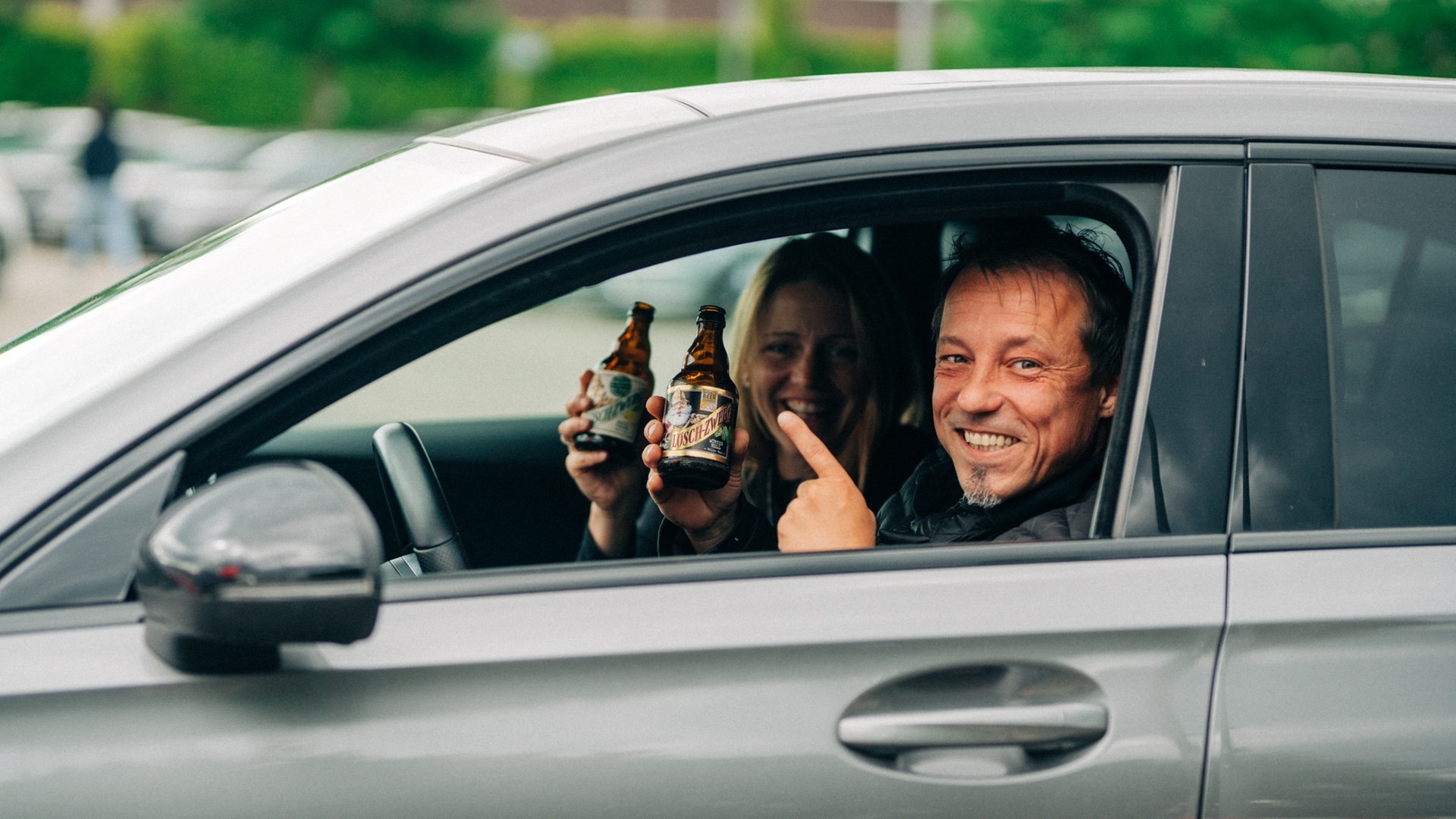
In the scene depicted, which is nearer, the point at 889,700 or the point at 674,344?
the point at 889,700

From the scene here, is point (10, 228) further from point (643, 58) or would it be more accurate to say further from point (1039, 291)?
point (643, 58)

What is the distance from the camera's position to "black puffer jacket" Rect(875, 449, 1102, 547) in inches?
78.6

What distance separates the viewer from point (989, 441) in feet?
7.38

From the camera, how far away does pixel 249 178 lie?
18.4m

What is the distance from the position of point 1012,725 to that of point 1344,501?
0.52 metres

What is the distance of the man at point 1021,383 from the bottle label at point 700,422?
12 cm

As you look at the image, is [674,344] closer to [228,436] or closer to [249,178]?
[249,178]

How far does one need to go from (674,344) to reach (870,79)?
10332mm

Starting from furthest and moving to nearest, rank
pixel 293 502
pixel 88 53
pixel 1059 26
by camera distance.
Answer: pixel 88 53, pixel 1059 26, pixel 293 502

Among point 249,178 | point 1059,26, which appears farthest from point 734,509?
point 1059,26

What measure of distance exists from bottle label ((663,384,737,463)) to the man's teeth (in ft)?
1.34

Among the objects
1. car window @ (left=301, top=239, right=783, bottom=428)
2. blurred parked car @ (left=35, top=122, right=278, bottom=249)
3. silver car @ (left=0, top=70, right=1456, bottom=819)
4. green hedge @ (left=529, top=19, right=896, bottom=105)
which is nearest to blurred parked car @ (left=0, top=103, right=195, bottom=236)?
blurred parked car @ (left=35, top=122, right=278, bottom=249)

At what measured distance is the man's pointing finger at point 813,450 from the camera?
2.10 metres

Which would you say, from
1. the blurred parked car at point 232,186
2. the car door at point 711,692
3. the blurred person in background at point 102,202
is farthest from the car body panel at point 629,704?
the blurred parked car at point 232,186
